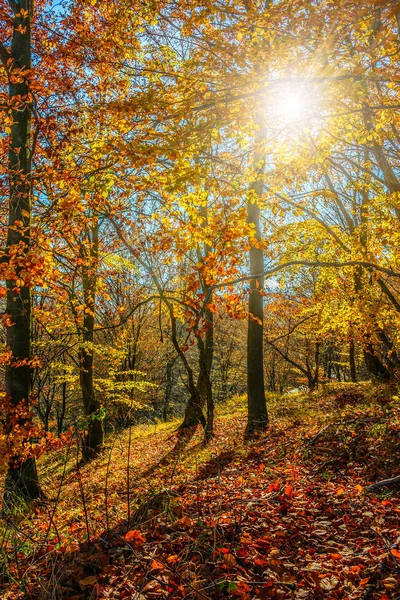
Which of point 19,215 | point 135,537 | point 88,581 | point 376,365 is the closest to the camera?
point 88,581

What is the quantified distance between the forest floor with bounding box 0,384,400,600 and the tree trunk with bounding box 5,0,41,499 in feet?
2.81

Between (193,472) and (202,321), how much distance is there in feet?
14.4

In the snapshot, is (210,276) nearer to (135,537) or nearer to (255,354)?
(135,537)

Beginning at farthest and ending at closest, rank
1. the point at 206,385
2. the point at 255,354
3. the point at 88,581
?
the point at 255,354
the point at 206,385
the point at 88,581

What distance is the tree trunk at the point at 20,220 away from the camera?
7027mm

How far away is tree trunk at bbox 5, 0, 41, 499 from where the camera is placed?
703cm

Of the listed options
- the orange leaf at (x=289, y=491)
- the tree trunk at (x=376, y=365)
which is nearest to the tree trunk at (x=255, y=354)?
the tree trunk at (x=376, y=365)

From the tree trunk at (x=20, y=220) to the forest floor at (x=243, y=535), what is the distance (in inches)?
33.7

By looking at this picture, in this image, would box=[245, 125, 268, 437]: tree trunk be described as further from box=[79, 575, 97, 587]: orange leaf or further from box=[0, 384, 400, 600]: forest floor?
box=[79, 575, 97, 587]: orange leaf

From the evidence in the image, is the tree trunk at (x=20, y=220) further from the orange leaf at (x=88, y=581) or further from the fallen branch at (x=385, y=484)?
the fallen branch at (x=385, y=484)

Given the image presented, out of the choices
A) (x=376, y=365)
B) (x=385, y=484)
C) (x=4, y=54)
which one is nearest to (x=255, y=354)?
(x=385, y=484)

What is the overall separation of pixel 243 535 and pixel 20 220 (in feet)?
21.6

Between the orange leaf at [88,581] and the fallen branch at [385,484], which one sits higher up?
the fallen branch at [385,484]

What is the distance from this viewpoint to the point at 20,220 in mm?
7305
